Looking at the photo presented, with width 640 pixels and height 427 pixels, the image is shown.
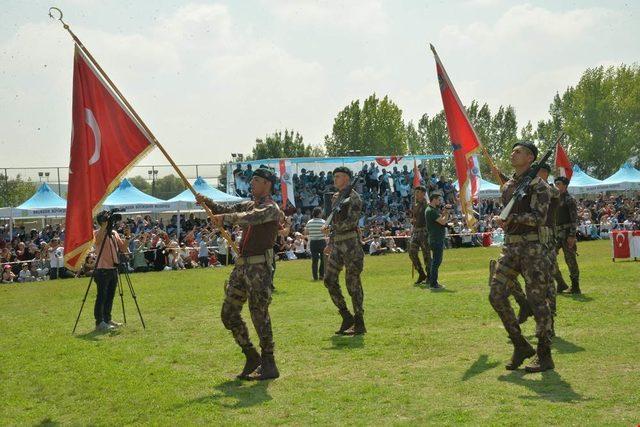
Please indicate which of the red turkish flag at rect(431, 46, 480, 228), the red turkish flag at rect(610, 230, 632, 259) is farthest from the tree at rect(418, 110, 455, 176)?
the red turkish flag at rect(431, 46, 480, 228)

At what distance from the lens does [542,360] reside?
8.70 metres

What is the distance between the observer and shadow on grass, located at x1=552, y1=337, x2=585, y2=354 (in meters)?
9.78

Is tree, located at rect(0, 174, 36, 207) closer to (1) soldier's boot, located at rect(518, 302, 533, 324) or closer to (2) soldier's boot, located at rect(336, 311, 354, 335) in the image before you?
(2) soldier's boot, located at rect(336, 311, 354, 335)

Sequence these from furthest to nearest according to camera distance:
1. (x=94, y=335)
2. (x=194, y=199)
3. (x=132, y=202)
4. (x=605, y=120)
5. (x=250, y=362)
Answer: (x=605, y=120), (x=194, y=199), (x=132, y=202), (x=94, y=335), (x=250, y=362)

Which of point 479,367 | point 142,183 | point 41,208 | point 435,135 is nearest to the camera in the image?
point 479,367

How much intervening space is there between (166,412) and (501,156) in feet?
317

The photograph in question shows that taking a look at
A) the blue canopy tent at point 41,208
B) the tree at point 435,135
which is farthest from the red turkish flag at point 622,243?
the tree at point 435,135

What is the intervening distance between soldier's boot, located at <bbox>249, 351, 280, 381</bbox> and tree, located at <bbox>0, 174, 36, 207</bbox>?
39.9 meters

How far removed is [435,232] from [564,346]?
309 inches

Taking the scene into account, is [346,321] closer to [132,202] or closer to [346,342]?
[346,342]

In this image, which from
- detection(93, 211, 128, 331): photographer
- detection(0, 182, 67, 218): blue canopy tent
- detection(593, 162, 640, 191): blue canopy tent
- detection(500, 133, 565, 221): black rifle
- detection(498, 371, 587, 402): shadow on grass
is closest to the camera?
detection(498, 371, 587, 402): shadow on grass

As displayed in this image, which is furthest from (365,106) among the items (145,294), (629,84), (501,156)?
(145,294)

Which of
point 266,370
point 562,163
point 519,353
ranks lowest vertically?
point 266,370

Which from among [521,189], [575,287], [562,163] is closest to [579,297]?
[575,287]
